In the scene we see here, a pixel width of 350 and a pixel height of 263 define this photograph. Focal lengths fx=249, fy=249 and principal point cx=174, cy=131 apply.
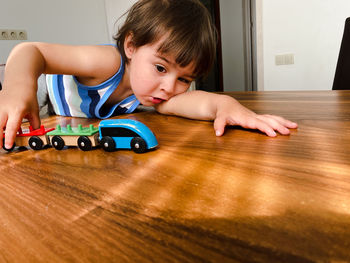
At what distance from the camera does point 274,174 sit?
0.93 ft

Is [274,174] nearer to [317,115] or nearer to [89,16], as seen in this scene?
[317,115]

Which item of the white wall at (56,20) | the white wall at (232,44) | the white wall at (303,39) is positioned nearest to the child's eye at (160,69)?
the white wall at (303,39)

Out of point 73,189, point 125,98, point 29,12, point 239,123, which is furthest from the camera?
point 29,12

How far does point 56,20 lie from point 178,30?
2.61m

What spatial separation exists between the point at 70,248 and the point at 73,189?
0.11m

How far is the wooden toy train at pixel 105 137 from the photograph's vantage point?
16.0 inches

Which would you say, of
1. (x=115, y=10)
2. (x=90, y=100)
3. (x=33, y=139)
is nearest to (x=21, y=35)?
(x=115, y=10)

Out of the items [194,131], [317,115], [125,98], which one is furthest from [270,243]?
[125,98]

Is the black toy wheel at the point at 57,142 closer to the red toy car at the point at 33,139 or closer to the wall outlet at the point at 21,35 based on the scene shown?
the red toy car at the point at 33,139

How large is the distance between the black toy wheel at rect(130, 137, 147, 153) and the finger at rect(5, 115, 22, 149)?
235mm

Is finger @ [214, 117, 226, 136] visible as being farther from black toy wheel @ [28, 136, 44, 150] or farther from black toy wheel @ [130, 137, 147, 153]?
black toy wheel @ [28, 136, 44, 150]

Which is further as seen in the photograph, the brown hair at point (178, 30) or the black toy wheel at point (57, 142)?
the brown hair at point (178, 30)

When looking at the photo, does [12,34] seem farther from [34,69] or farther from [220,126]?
[220,126]

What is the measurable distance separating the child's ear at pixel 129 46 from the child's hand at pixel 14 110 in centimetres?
42
